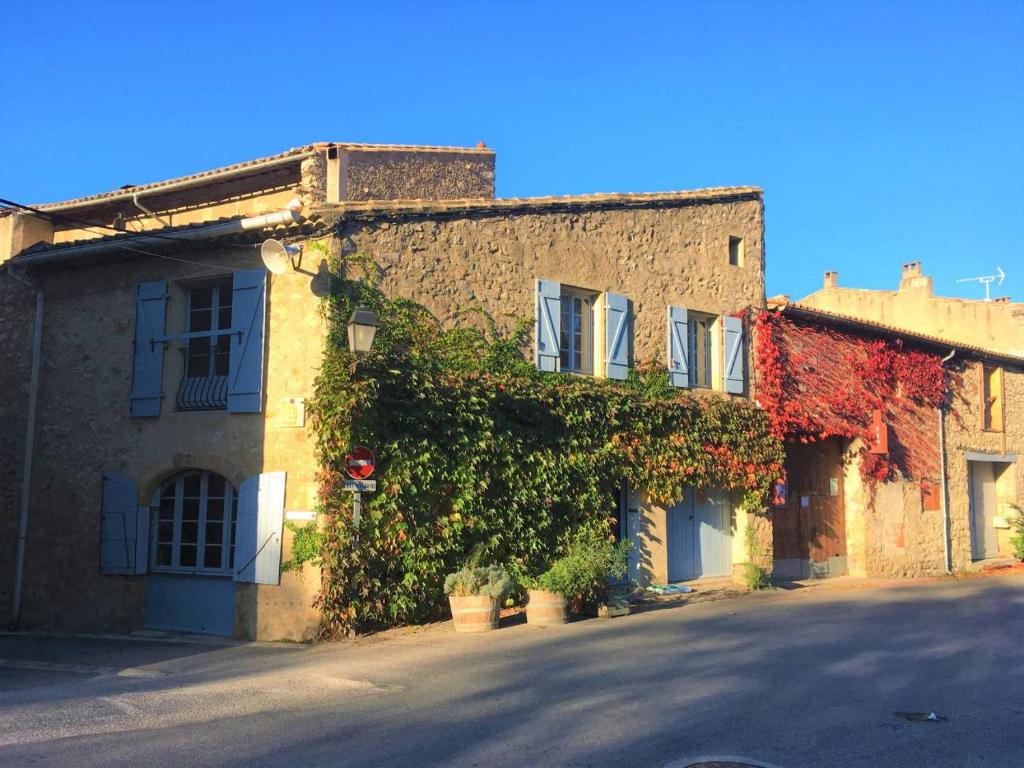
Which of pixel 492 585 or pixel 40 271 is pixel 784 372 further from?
pixel 40 271

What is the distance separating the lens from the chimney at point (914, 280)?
92.3ft

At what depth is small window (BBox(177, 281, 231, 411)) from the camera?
1206 centimetres

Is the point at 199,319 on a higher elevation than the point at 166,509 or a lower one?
higher

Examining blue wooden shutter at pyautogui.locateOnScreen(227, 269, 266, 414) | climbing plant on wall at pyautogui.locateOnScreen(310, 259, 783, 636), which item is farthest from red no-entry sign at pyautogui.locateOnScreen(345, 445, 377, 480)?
blue wooden shutter at pyautogui.locateOnScreen(227, 269, 266, 414)

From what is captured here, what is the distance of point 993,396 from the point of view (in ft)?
70.3

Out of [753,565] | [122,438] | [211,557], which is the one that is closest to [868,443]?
[753,565]

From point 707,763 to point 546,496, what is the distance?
7.20m

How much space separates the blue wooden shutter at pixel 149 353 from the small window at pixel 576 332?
532 cm

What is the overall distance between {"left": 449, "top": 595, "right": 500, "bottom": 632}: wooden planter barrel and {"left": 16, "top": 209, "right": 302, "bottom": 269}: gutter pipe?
4812mm

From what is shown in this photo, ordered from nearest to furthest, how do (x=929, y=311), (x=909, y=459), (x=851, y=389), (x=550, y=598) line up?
(x=550, y=598) < (x=851, y=389) < (x=909, y=459) < (x=929, y=311)

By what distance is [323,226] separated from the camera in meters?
11.5

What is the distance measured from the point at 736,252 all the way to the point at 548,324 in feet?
15.9

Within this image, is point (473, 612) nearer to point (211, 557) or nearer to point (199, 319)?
point (211, 557)

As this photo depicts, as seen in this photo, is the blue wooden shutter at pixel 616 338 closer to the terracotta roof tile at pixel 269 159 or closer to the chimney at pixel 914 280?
the terracotta roof tile at pixel 269 159
